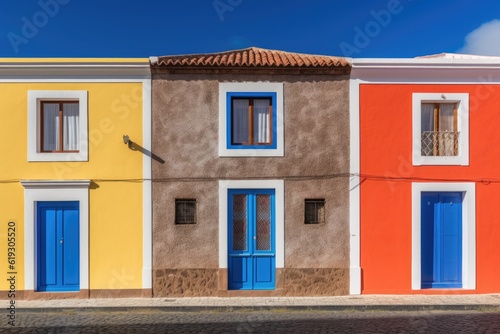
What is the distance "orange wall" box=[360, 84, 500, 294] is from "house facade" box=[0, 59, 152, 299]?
4.83m

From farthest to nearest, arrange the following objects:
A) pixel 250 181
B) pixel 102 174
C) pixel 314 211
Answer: pixel 314 211, pixel 250 181, pixel 102 174

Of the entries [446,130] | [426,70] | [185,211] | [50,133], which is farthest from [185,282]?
[426,70]

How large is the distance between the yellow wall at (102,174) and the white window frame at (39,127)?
0.34 ft

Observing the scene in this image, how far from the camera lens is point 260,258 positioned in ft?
30.3

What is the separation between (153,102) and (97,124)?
1.30 m

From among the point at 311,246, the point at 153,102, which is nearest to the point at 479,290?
the point at 311,246

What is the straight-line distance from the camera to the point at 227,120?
9.20 meters

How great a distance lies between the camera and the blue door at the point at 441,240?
9.38 metres

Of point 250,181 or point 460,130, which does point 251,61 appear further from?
point 460,130

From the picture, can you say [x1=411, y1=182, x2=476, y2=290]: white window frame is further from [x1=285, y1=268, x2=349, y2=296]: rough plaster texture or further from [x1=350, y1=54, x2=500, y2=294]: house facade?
[x1=285, y1=268, x2=349, y2=296]: rough plaster texture

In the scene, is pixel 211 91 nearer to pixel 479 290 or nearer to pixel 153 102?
pixel 153 102

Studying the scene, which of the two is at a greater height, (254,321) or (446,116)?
(446,116)

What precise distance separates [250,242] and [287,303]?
1.52 m

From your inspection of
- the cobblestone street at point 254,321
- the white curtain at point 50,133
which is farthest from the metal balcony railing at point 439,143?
the white curtain at point 50,133
